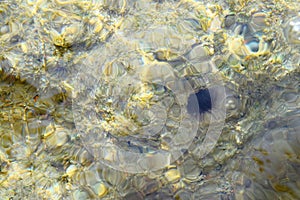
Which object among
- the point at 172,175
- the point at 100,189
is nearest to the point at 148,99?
the point at 172,175

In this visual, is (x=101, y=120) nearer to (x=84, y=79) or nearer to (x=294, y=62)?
(x=84, y=79)

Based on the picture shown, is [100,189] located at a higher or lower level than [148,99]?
lower

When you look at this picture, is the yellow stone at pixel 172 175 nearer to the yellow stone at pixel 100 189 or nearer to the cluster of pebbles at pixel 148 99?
the cluster of pebbles at pixel 148 99

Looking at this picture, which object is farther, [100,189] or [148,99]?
[148,99]

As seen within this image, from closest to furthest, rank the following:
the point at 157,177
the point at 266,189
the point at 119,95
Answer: the point at 266,189, the point at 157,177, the point at 119,95

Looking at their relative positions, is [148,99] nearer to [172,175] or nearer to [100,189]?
[172,175]

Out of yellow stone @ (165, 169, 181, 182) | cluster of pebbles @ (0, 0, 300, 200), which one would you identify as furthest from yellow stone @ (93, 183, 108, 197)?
yellow stone @ (165, 169, 181, 182)

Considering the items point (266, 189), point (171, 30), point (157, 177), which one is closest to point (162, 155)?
point (157, 177)

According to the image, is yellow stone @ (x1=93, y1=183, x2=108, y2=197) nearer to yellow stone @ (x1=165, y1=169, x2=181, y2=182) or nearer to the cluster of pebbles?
the cluster of pebbles
